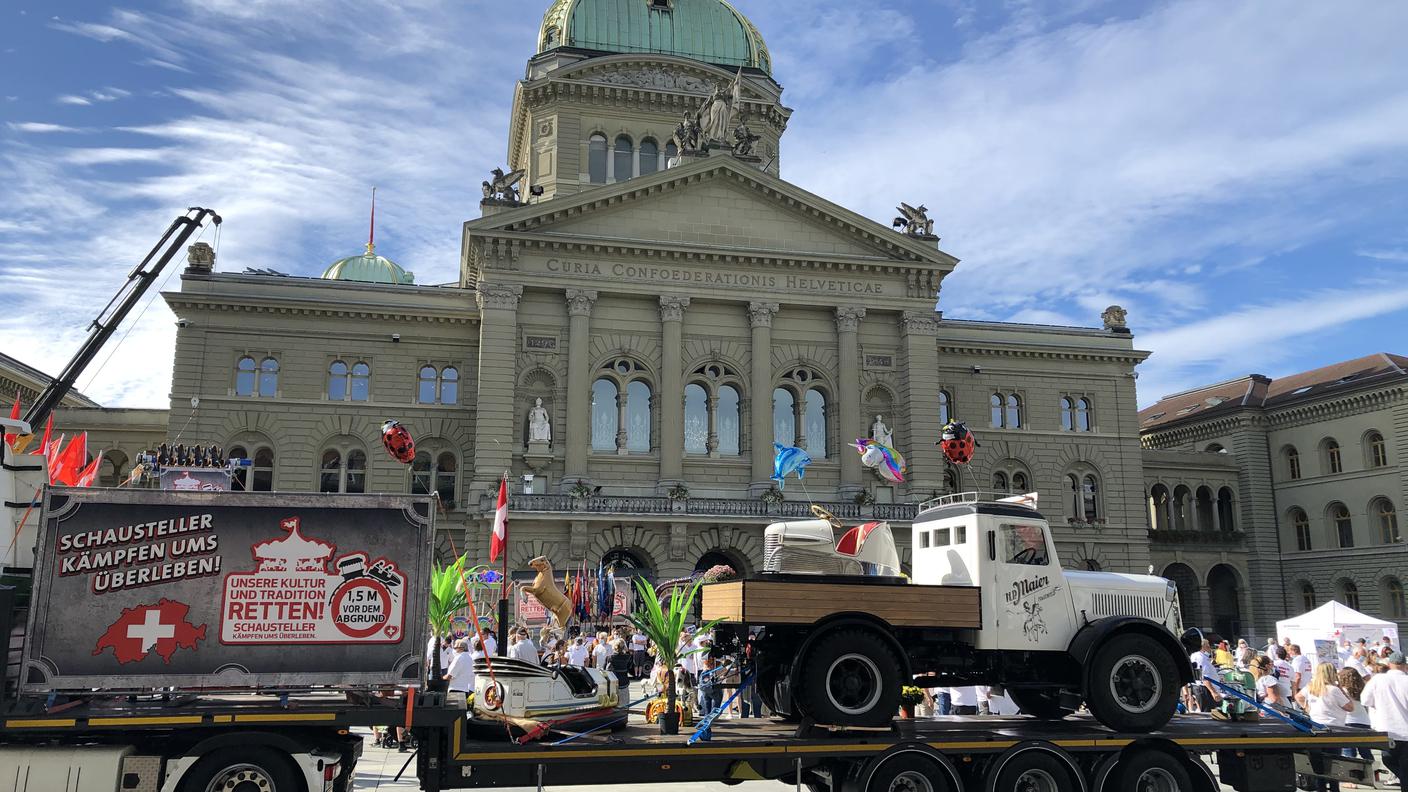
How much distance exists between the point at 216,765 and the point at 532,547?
98.3 feet

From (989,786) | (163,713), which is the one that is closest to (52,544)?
(163,713)

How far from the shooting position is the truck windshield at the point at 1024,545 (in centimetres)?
1439

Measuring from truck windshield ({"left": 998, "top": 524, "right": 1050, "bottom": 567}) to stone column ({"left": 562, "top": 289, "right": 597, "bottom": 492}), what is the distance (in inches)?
1158

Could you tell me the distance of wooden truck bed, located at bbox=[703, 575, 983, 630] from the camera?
43.2 ft

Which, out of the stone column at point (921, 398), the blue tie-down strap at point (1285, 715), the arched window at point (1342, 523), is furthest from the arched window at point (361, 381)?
the arched window at point (1342, 523)

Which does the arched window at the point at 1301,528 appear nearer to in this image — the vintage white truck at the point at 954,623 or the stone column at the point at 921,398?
the stone column at the point at 921,398

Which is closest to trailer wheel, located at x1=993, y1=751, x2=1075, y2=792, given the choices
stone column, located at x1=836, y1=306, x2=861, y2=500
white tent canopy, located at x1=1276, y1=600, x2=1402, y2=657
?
white tent canopy, located at x1=1276, y1=600, x2=1402, y2=657

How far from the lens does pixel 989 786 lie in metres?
12.6

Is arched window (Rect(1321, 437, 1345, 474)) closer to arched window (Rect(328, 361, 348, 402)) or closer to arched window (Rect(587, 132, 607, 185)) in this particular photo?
arched window (Rect(587, 132, 607, 185))

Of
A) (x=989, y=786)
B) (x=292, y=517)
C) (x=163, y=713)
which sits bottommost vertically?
(x=989, y=786)

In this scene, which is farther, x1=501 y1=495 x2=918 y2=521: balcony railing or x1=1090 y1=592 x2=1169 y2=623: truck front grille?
x1=501 y1=495 x2=918 y2=521: balcony railing

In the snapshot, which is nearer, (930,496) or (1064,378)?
(930,496)

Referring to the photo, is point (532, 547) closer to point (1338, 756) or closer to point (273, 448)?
point (273, 448)

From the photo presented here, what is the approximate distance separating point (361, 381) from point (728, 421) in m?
15.7
